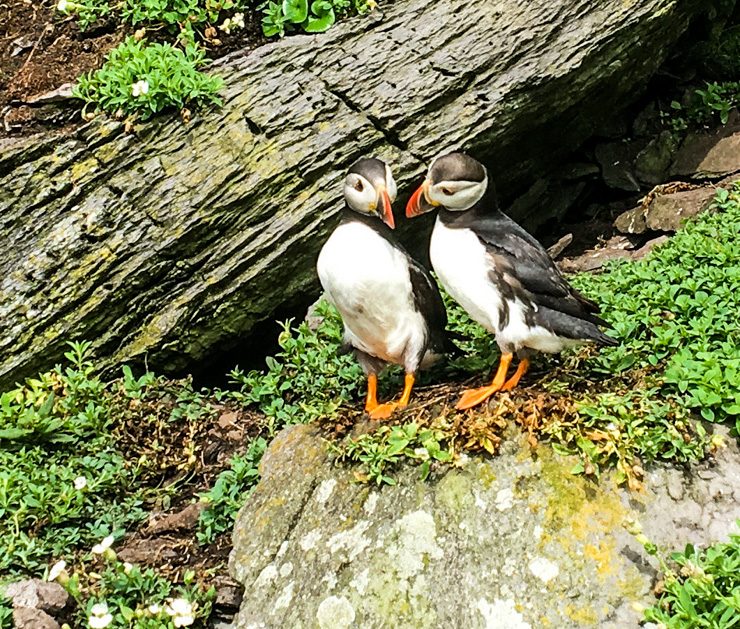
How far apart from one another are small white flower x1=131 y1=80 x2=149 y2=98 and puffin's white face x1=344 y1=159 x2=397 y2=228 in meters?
2.25

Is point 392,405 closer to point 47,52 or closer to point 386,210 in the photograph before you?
point 386,210

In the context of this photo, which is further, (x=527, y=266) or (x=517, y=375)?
(x=517, y=375)

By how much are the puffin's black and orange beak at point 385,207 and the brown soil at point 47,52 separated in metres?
2.92

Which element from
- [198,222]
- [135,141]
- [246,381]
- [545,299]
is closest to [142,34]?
[135,141]

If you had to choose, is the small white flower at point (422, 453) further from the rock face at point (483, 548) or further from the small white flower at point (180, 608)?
the small white flower at point (180, 608)

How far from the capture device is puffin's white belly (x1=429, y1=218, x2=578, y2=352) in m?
3.62

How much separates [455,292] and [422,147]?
2092mm

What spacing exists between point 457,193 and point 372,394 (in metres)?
1.14

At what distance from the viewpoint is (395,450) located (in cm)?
351

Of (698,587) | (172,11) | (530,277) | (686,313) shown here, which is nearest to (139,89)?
(172,11)

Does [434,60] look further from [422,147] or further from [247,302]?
[247,302]

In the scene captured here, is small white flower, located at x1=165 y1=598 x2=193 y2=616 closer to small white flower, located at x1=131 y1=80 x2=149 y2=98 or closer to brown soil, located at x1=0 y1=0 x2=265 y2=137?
small white flower, located at x1=131 y1=80 x2=149 y2=98

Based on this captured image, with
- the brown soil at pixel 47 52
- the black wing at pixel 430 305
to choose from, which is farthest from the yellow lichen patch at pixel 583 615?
the brown soil at pixel 47 52

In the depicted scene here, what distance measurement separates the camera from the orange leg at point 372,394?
13.3 ft
